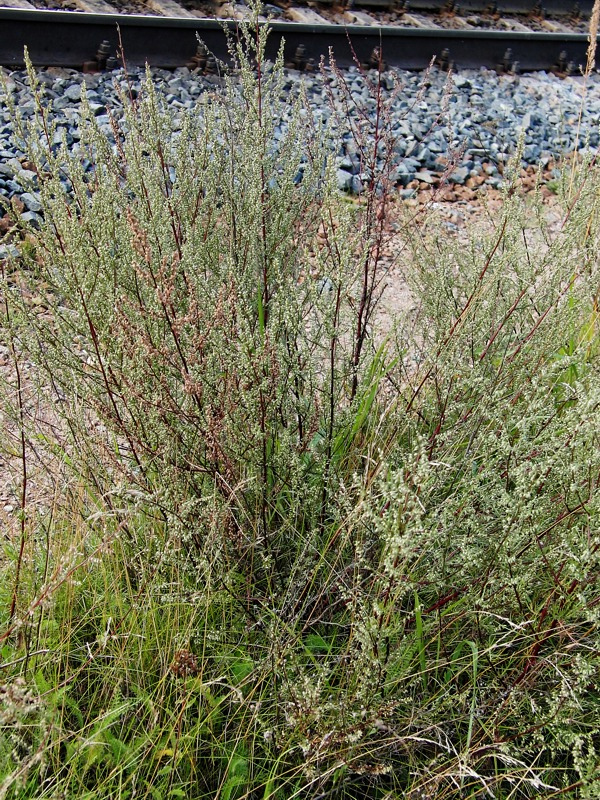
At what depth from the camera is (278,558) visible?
2.71 m

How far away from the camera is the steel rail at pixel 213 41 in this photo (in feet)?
20.2

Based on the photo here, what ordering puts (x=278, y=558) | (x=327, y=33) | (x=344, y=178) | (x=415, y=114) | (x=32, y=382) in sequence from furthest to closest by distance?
(x=327, y=33), (x=415, y=114), (x=344, y=178), (x=32, y=382), (x=278, y=558)

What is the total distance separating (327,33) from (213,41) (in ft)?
3.97

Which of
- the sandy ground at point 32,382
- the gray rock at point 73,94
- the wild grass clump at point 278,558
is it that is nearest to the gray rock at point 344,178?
the sandy ground at point 32,382

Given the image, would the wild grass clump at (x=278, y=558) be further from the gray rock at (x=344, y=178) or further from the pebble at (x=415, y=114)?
the gray rock at (x=344, y=178)

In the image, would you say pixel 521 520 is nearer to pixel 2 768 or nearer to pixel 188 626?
pixel 188 626

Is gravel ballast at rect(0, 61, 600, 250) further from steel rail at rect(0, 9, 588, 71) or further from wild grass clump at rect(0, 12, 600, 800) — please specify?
wild grass clump at rect(0, 12, 600, 800)

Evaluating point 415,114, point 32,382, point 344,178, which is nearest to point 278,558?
point 32,382

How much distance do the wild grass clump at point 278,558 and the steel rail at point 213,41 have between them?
3.27 metres

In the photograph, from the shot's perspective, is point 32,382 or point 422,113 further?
point 422,113

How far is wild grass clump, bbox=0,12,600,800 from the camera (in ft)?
7.29

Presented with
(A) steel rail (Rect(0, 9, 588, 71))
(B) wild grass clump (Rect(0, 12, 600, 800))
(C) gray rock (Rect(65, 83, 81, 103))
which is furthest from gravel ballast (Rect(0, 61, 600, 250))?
(B) wild grass clump (Rect(0, 12, 600, 800))

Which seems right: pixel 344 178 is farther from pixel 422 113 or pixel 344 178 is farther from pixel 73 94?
pixel 73 94

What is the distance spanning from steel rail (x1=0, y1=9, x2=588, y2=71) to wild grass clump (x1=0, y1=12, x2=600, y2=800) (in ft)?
10.7
